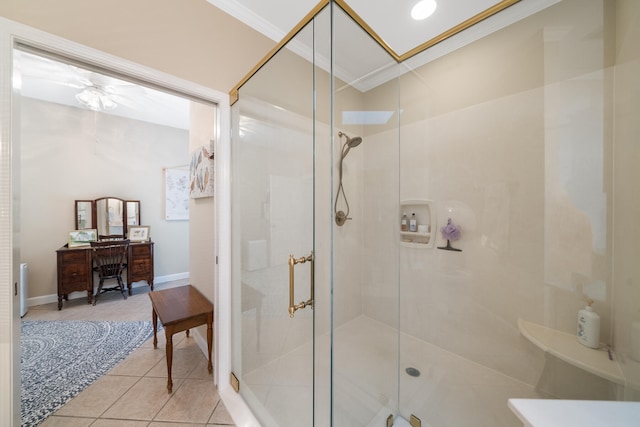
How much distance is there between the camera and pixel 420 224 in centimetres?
178

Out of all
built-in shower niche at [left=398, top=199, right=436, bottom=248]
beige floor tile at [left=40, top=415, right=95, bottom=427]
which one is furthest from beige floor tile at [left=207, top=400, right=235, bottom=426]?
built-in shower niche at [left=398, top=199, right=436, bottom=248]

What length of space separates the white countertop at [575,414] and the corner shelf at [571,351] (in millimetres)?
485

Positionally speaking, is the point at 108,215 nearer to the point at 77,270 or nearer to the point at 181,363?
the point at 77,270

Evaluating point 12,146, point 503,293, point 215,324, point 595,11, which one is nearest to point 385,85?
point 595,11

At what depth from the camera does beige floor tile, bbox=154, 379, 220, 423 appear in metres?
1.42

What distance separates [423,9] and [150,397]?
3.41 meters

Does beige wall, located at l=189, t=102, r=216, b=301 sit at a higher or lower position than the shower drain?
higher

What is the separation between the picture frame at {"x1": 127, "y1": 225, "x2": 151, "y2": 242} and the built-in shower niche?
4151 mm

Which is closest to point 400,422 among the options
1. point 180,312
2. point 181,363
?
point 180,312

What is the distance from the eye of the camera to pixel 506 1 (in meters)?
1.00

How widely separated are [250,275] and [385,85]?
173 cm

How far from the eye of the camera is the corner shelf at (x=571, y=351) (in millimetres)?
951

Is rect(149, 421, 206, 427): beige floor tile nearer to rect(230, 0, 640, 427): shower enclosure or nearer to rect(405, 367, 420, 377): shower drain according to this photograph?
rect(230, 0, 640, 427): shower enclosure

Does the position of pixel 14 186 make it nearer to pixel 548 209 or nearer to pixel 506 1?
pixel 506 1
